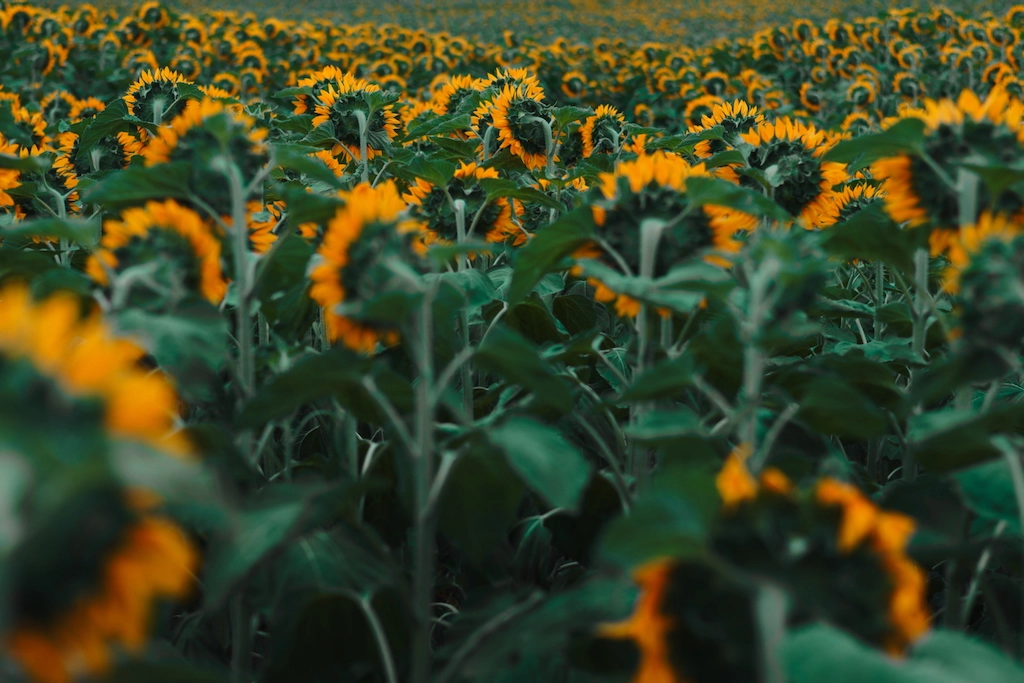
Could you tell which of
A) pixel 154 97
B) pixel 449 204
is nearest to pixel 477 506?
pixel 449 204

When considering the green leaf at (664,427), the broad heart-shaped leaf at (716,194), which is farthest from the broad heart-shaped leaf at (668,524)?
the broad heart-shaped leaf at (716,194)

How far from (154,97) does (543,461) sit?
222 cm

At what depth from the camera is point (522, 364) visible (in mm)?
1184

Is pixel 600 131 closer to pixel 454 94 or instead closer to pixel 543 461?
pixel 454 94

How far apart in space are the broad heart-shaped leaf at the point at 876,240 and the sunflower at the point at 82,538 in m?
1.15

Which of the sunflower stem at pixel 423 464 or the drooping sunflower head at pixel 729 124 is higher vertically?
the drooping sunflower head at pixel 729 124

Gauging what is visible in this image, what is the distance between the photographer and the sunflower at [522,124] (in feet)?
9.29

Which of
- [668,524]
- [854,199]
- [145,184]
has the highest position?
[145,184]

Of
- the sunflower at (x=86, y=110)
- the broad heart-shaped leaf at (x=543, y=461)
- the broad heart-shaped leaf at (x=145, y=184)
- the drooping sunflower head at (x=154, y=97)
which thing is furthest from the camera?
the sunflower at (x=86, y=110)

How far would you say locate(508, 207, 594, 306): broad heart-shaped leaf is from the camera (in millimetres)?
1456

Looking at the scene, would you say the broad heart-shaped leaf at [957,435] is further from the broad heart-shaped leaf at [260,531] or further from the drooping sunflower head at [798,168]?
the drooping sunflower head at [798,168]

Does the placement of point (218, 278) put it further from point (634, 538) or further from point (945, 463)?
point (945, 463)

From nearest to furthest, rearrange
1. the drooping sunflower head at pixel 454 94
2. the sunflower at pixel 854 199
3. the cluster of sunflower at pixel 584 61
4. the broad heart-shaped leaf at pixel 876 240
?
the broad heart-shaped leaf at pixel 876 240 < the sunflower at pixel 854 199 < the drooping sunflower head at pixel 454 94 < the cluster of sunflower at pixel 584 61

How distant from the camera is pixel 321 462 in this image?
70.6 inches
